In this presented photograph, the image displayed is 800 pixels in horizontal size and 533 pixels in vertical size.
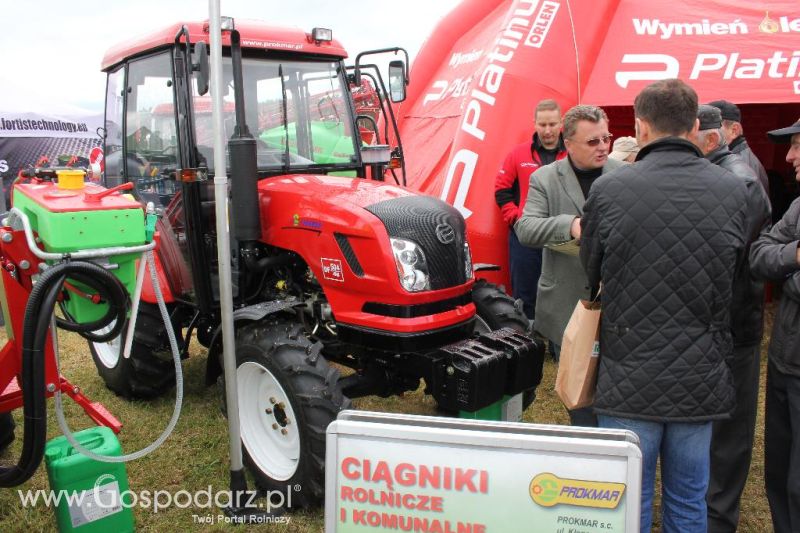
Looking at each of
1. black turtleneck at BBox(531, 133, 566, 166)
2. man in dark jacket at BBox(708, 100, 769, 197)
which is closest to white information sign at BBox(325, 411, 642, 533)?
man in dark jacket at BBox(708, 100, 769, 197)

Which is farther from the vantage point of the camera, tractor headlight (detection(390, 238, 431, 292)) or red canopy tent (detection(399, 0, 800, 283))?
red canopy tent (detection(399, 0, 800, 283))

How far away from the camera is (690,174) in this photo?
1.99 m

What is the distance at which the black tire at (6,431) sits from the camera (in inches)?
139

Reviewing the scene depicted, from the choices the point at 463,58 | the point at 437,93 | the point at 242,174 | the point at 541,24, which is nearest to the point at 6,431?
the point at 242,174

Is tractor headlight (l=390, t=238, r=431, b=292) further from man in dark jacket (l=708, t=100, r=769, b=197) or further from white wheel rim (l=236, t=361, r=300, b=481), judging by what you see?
man in dark jacket (l=708, t=100, r=769, b=197)

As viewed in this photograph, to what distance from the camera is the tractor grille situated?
301 centimetres

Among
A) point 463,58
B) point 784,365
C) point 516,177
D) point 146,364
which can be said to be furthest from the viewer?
point 463,58

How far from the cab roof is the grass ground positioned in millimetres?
2204

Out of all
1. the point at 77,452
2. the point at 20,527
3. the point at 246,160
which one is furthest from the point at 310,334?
the point at 20,527

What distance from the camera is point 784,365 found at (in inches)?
91.3

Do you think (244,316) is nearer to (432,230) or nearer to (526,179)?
(432,230)

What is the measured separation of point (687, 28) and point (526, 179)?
2.45 meters

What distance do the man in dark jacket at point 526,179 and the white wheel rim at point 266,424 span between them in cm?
221

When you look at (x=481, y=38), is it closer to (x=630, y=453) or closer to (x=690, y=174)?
(x=690, y=174)
